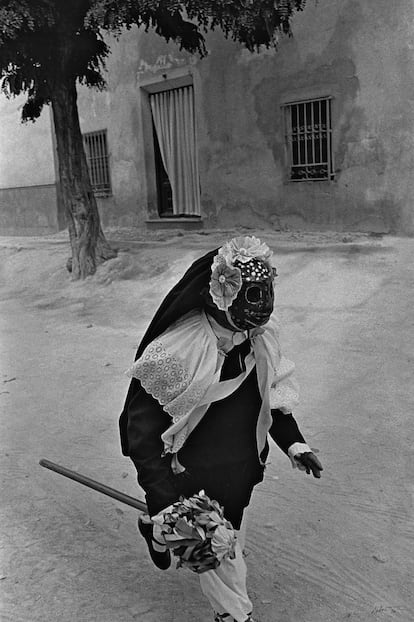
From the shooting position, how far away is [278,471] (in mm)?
3656

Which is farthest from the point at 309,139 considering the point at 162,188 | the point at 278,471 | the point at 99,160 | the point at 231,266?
the point at 231,266

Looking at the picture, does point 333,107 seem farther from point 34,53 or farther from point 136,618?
point 136,618

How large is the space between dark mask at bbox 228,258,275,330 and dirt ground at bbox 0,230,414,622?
3.91ft

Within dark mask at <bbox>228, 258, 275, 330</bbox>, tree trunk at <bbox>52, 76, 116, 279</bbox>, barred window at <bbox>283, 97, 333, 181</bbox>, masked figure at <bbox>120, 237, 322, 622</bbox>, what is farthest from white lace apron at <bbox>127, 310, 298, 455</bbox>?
tree trunk at <bbox>52, 76, 116, 279</bbox>

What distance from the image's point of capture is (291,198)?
378 inches

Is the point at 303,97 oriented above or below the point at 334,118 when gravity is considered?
above

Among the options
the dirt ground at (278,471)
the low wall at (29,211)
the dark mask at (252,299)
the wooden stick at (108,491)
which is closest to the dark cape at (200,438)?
the dark mask at (252,299)

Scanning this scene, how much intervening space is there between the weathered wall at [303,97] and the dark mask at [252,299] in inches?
268

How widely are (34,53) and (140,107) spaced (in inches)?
151

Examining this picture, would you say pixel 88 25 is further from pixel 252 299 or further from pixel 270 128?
pixel 252 299

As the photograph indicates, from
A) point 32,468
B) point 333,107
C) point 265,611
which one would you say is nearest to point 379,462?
point 265,611

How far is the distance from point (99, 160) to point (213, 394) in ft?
39.1

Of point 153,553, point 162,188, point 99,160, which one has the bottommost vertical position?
point 153,553

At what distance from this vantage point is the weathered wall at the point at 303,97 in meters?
8.25
